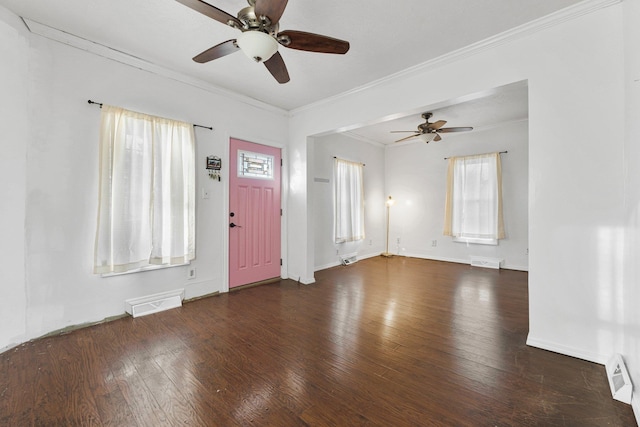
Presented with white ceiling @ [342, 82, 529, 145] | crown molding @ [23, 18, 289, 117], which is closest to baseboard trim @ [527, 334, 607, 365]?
white ceiling @ [342, 82, 529, 145]

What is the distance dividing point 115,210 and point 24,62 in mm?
1451

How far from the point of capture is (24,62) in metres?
2.29

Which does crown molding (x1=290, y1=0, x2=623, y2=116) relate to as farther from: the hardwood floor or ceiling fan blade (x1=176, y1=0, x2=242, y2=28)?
the hardwood floor

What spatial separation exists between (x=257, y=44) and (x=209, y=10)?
1.10 ft

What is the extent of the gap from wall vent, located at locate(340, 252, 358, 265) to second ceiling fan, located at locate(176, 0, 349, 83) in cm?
418

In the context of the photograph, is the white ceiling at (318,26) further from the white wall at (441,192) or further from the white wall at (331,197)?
the white wall at (441,192)

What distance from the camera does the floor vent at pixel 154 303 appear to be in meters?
2.87

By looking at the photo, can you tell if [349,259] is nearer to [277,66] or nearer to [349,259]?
[349,259]

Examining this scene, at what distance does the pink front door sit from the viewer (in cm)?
379

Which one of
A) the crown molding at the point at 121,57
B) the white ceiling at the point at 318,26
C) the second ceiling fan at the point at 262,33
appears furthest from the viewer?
the crown molding at the point at 121,57

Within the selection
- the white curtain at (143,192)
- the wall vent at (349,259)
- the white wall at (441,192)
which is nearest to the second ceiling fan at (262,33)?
the white curtain at (143,192)

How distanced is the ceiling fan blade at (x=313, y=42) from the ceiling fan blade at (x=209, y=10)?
327 mm

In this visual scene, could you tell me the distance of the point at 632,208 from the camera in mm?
1730

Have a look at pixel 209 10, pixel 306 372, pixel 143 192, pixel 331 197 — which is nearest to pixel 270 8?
pixel 209 10
